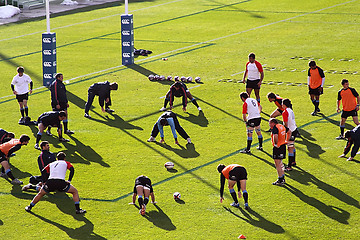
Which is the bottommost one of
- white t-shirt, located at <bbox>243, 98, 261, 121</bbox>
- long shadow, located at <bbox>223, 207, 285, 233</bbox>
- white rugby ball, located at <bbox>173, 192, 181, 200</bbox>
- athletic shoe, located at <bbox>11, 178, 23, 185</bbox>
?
athletic shoe, located at <bbox>11, 178, 23, 185</bbox>

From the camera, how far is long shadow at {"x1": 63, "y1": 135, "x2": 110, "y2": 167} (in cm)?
2131

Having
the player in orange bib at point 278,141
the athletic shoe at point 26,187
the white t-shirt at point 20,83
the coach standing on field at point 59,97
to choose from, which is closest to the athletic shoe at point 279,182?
the player in orange bib at point 278,141

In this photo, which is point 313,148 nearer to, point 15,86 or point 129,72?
point 15,86

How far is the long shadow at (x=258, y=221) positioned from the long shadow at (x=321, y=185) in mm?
2580

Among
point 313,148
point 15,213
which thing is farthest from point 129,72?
point 15,213

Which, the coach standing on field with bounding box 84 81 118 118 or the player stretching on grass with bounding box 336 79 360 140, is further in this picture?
the coach standing on field with bounding box 84 81 118 118

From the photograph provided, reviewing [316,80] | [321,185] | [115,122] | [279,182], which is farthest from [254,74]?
[321,185]

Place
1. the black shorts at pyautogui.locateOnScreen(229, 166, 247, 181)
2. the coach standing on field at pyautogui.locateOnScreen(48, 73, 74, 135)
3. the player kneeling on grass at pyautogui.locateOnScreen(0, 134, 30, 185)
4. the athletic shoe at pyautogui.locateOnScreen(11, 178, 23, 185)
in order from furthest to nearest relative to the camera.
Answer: the coach standing on field at pyautogui.locateOnScreen(48, 73, 74, 135)
the athletic shoe at pyautogui.locateOnScreen(11, 178, 23, 185)
the player kneeling on grass at pyautogui.locateOnScreen(0, 134, 30, 185)
the black shorts at pyautogui.locateOnScreen(229, 166, 247, 181)

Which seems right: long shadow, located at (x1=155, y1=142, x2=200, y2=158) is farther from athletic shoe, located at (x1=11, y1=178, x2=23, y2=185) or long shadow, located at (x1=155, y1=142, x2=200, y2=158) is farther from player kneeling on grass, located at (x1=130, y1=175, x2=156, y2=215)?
athletic shoe, located at (x1=11, y1=178, x2=23, y2=185)

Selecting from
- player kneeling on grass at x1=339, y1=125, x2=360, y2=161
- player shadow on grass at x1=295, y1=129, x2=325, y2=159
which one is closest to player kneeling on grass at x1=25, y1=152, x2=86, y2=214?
player shadow on grass at x1=295, y1=129, x2=325, y2=159

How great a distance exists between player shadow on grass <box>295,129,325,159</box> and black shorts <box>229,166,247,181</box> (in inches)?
198

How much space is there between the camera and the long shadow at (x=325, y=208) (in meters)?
16.7

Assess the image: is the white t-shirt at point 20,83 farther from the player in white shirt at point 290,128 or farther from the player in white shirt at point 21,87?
the player in white shirt at point 290,128

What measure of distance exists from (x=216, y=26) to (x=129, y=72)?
14.2 meters
